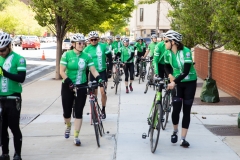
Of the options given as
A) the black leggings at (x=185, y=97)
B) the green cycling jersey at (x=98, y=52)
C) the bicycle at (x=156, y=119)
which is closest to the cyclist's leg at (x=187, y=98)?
the black leggings at (x=185, y=97)

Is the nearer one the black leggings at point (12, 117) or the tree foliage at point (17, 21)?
the black leggings at point (12, 117)

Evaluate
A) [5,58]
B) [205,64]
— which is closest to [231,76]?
[205,64]

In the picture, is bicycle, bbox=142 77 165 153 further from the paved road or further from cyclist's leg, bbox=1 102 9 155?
the paved road

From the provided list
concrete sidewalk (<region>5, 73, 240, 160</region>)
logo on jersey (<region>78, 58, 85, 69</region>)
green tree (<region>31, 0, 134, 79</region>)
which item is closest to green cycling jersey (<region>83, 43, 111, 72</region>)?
concrete sidewalk (<region>5, 73, 240, 160</region>)

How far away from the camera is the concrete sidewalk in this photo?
23.3ft

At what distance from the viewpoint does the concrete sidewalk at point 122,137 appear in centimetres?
710

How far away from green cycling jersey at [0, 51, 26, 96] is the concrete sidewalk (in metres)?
1.20

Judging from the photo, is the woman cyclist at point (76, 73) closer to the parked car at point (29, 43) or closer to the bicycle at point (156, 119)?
the bicycle at point (156, 119)

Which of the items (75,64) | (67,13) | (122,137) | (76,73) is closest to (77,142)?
(122,137)

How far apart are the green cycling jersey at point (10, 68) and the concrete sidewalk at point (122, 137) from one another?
120cm

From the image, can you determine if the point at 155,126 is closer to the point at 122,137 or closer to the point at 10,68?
the point at 122,137

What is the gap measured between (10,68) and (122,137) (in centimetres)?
279

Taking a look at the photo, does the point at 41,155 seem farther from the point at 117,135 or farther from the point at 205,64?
the point at 205,64

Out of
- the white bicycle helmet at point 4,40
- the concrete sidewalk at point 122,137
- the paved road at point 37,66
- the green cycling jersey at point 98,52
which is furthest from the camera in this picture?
the paved road at point 37,66
